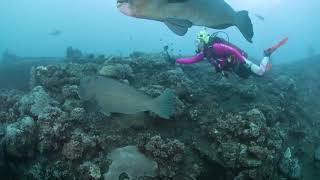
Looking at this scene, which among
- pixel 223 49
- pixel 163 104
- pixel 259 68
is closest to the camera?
pixel 163 104

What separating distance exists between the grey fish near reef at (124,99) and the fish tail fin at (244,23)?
196cm

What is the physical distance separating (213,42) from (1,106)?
4893 millimetres

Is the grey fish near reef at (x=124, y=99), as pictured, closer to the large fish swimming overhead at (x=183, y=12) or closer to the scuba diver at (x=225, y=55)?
the large fish swimming overhead at (x=183, y=12)

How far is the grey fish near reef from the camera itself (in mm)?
5027

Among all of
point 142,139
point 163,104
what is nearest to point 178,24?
point 163,104

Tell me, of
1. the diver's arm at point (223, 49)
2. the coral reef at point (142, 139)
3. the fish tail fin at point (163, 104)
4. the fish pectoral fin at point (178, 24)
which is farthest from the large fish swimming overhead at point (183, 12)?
the diver's arm at point (223, 49)

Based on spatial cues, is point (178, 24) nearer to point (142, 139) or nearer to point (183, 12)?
point (183, 12)

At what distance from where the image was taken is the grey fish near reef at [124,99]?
16.5 feet

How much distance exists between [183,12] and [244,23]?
2.35ft

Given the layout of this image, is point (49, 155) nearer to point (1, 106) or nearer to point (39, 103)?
point (39, 103)

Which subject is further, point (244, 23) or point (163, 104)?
point (163, 104)

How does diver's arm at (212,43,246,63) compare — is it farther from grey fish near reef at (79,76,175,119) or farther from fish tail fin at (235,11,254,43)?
fish tail fin at (235,11,254,43)

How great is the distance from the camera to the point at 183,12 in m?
2.77

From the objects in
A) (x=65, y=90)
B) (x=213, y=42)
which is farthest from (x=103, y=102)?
(x=213, y=42)
